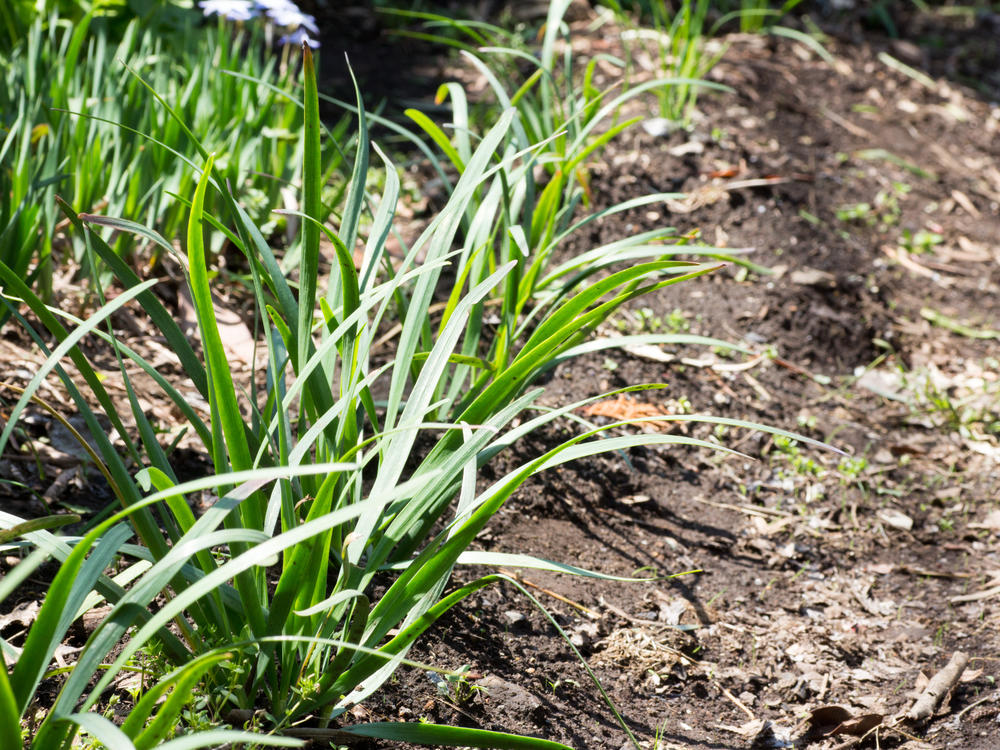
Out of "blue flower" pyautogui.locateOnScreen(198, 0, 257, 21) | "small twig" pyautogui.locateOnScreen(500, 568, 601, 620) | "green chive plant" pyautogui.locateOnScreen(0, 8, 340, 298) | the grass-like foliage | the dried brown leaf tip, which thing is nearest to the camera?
the grass-like foliage

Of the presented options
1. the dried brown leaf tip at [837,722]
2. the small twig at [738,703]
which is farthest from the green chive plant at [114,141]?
the dried brown leaf tip at [837,722]

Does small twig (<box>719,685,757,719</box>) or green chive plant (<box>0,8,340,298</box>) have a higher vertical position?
green chive plant (<box>0,8,340,298</box>)

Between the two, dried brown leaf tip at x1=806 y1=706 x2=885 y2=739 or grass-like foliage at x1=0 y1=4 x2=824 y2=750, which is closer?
grass-like foliage at x1=0 y1=4 x2=824 y2=750

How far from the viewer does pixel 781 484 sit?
85.4 inches

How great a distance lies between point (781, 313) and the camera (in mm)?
2693

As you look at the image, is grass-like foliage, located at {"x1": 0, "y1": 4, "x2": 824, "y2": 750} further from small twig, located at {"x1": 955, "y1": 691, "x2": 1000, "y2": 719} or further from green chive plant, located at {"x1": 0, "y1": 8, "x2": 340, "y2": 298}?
small twig, located at {"x1": 955, "y1": 691, "x2": 1000, "y2": 719}

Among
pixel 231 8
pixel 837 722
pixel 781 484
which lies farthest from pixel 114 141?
pixel 837 722

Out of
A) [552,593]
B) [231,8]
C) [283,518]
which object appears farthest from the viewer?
[231,8]

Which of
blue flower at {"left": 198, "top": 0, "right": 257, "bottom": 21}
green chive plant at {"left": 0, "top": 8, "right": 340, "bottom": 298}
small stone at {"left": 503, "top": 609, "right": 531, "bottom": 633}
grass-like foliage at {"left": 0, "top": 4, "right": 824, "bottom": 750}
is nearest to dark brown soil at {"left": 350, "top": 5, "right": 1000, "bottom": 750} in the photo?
small stone at {"left": 503, "top": 609, "right": 531, "bottom": 633}

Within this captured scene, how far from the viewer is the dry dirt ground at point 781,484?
1.49 meters

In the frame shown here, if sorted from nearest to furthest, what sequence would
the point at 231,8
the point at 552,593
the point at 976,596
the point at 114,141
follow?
1. the point at 552,593
2. the point at 976,596
3. the point at 114,141
4. the point at 231,8

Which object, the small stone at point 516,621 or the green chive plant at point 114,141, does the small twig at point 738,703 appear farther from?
the green chive plant at point 114,141

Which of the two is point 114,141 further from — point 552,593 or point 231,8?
point 552,593

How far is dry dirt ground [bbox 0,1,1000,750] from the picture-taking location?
1.49 meters
